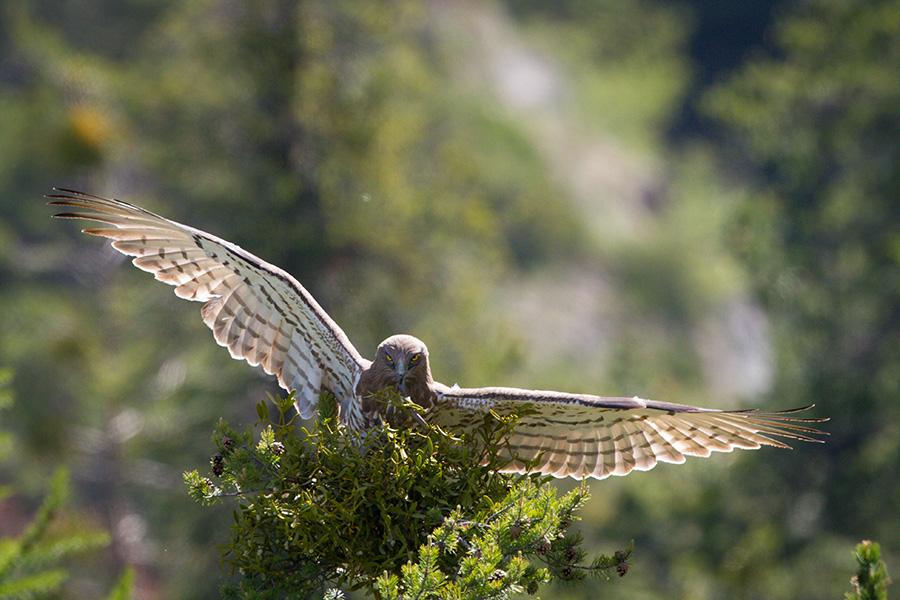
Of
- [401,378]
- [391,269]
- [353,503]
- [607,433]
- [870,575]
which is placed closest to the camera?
[870,575]

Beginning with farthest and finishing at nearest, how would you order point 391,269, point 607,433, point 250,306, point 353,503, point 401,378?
point 391,269
point 250,306
point 607,433
point 401,378
point 353,503

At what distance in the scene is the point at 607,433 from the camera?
6258 mm

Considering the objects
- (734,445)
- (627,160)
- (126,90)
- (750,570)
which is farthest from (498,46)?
(734,445)

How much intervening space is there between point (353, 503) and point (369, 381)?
135 cm

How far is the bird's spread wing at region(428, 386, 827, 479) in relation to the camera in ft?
19.3

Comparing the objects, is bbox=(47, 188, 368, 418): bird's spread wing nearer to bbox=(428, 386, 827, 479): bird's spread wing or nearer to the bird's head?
the bird's head

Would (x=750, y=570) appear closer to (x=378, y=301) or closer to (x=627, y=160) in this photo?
(x=378, y=301)

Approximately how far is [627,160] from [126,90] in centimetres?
2219

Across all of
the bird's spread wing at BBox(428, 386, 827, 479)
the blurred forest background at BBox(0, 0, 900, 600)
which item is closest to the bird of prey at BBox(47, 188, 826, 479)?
the bird's spread wing at BBox(428, 386, 827, 479)

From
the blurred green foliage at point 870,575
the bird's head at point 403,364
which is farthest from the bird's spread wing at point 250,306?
the blurred green foliage at point 870,575

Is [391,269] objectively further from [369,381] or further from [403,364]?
[403,364]

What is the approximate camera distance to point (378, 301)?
55.5 ft

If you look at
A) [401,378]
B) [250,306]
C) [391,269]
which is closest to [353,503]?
[401,378]

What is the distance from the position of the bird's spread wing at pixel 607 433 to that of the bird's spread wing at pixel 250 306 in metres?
0.87
